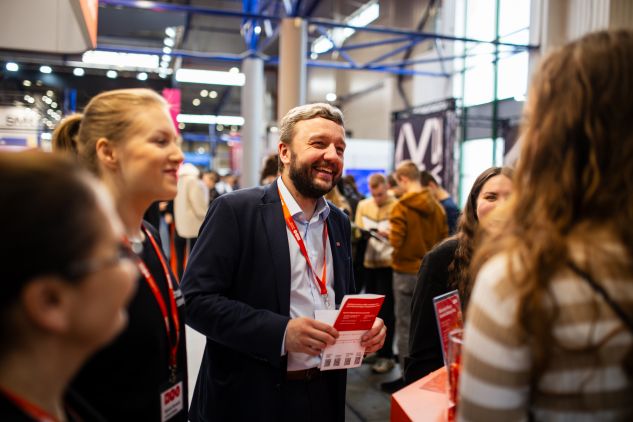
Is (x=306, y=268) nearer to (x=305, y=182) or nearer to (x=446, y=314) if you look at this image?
(x=305, y=182)

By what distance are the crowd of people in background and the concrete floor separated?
1.96 m

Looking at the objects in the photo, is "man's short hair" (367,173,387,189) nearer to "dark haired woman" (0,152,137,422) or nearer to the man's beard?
the man's beard

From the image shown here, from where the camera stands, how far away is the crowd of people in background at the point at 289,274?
0.73 metres

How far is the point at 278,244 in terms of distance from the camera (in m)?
1.92

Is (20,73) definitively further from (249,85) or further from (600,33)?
(600,33)

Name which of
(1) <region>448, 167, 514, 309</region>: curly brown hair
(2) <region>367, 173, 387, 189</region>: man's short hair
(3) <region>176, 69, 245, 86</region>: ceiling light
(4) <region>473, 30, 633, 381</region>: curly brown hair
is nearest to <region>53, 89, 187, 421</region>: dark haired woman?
(4) <region>473, 30, 633, 381</region>: curly brown hair

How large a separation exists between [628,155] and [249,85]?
8883mm

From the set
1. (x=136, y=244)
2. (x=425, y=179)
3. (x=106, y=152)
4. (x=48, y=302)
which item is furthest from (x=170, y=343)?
(x=425, y=179)

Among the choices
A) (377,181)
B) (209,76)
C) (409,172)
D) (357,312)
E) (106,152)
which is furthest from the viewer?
(209,76)

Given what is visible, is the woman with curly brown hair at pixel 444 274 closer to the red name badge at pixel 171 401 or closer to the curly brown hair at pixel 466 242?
the curly brown hair at pixel 466 242

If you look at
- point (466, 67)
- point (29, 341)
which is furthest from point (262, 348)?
point (466, 67)

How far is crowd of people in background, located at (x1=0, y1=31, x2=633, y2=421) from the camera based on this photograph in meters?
0.73

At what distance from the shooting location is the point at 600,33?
92 centimetres

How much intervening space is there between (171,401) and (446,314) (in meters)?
0.78
